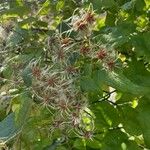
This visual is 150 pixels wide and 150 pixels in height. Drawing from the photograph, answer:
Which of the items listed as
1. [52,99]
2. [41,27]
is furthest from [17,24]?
[52,99]

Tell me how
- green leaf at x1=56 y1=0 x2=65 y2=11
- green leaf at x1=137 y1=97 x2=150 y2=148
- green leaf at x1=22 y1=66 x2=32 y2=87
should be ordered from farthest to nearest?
green leaf at x1=56 y1=0 x2=65 y2=11
green leaf at x1=137 y1=97 x2=150 y2=148
green leaf at x1=22 y1=66 x2=32 y2=87

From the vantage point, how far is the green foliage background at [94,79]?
4.10 ft

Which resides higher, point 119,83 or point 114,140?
point 119,83

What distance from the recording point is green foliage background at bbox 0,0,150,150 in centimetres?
125

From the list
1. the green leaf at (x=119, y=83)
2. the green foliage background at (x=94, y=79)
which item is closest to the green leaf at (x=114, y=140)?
the green foliage background at (x=94, y=79)

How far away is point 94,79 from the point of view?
1.24m

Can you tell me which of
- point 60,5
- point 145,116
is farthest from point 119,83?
point 60,5

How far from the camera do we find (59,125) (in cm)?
125

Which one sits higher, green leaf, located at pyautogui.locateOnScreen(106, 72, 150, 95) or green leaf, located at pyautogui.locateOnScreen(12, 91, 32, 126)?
green leaf, located at pyautogui.locateOnScreen(106, 72, 150, 95)

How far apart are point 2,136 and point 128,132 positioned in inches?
17.2

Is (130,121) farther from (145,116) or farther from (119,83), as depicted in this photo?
(119,83)

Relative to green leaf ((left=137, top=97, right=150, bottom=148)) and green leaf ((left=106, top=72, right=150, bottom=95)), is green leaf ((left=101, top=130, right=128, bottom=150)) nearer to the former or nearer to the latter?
green leaf ((left=137, top=97, right=150, bottom=148))

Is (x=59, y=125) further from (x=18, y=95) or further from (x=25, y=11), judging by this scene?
(x=25, y=11)

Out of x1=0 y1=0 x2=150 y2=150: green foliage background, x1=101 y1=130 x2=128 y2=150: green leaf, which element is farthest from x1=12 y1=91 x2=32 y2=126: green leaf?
x1=101 y1=130 x2=128 y2=150: green leaf
